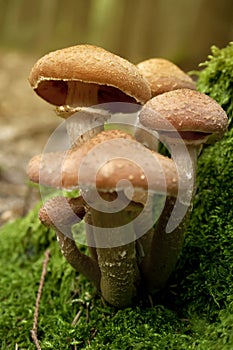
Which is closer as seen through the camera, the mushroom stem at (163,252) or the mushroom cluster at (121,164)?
the mushroom cluster at (121,164)

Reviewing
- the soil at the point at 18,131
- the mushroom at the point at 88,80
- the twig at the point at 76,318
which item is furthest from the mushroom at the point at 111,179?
the soil at the point at 18,131

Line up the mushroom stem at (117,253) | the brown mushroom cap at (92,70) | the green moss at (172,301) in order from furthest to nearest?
the green moss at (172,301) < the mushroom stem at (117,253) < the brown mushroom cap at (92,70)

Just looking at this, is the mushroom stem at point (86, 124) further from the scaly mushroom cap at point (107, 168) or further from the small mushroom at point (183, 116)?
the scaly mushroom cap at point (107, 168)

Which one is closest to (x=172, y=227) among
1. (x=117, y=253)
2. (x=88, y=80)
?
(x=117, y=253)

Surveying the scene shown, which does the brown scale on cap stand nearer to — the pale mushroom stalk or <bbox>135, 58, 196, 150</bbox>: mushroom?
the pale mushroom stalk

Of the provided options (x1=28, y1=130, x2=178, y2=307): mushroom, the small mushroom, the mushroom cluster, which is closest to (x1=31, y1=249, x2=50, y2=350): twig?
the mushroom cluster

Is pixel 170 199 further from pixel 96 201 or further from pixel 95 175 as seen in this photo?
pixel 95 175
